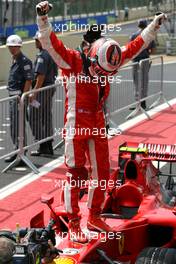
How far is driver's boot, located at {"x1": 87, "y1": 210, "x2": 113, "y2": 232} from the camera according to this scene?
5414mm

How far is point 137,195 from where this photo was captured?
581 centimetres

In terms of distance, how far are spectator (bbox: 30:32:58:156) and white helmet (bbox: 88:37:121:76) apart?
3874 millimetres

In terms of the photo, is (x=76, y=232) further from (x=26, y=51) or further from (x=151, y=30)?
(x=26, y=51)

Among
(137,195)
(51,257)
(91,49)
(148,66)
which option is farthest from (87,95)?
(148,66)

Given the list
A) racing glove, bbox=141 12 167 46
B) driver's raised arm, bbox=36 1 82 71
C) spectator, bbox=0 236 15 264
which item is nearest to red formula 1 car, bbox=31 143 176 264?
racing glove, bbox=141 12 167 46

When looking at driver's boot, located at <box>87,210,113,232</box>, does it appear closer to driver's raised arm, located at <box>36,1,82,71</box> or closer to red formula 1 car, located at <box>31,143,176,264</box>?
red formula 1 car, located at <box>31,143,176,264</box>

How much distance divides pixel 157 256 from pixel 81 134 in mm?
1188

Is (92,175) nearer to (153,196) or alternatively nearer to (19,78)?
(153,196)

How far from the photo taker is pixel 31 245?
4.20 m

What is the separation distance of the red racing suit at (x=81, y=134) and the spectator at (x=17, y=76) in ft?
11.3

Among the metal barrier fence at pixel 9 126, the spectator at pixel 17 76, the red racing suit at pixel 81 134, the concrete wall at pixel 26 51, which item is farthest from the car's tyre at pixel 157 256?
the concrete wall at pixel 26 51

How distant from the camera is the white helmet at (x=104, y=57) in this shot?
17.6ft

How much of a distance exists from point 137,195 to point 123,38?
2097 cm

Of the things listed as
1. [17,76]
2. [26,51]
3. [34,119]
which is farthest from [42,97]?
[26,51]
